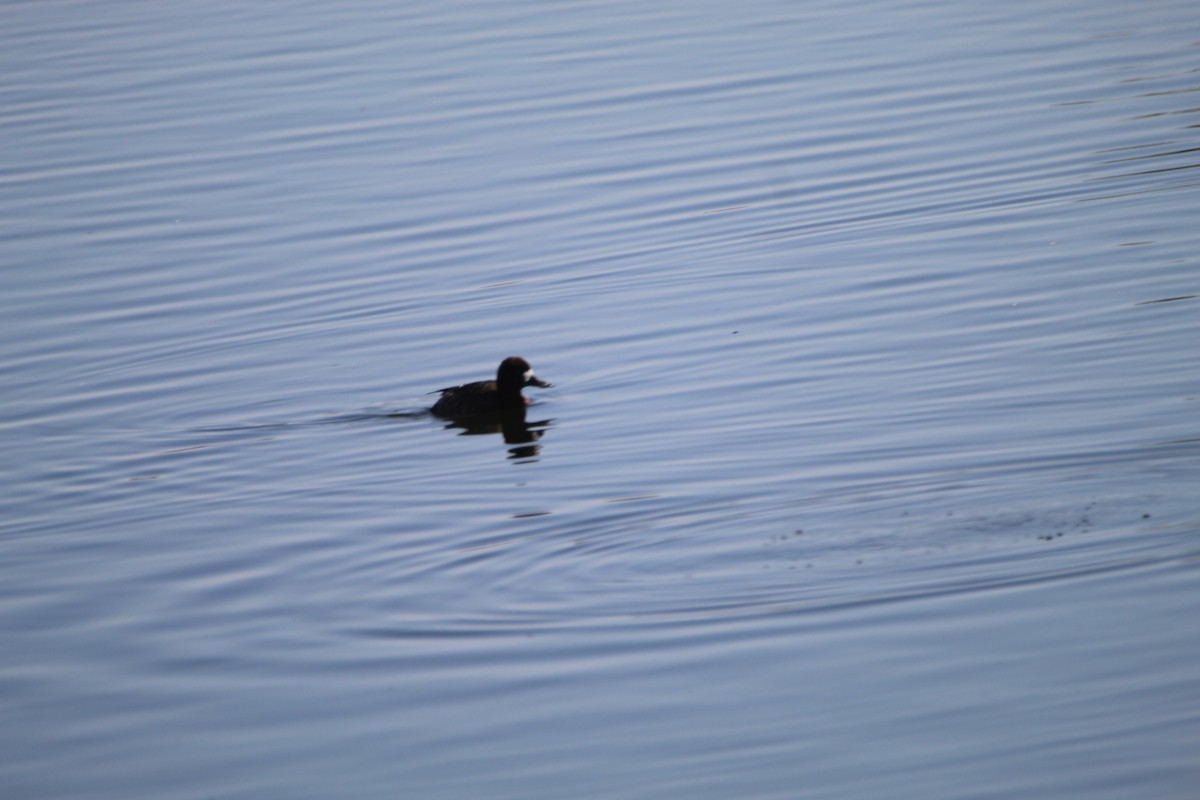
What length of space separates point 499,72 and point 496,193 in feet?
21.1

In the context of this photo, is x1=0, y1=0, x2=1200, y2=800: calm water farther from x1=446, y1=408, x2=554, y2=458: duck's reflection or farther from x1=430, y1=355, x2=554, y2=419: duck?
x1=430, y1=355, x2=554, y2=419: duck

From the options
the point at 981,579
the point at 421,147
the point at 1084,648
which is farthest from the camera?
the point at 421,147

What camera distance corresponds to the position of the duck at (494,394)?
12578 millimetres

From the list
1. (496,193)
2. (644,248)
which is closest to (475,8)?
(496,193)

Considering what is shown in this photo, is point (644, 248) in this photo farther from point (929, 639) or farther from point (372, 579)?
point (929, 639)

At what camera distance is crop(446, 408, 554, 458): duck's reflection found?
12.0 metres

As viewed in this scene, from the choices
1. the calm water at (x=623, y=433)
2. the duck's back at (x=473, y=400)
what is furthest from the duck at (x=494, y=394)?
the calm water at (x=623, y=433)

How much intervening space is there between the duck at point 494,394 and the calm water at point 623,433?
0.79 feet

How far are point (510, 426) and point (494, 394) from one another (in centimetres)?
33

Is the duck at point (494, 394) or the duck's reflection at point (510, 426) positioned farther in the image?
the duck at point (494, 394)

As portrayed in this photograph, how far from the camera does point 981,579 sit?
8.20 m

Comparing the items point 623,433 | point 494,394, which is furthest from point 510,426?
point 623,433

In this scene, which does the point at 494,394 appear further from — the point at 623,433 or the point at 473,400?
the point at 623,433

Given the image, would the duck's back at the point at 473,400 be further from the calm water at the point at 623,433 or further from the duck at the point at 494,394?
the calm water at the point at 623,433
